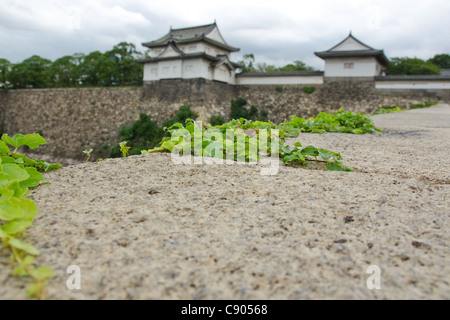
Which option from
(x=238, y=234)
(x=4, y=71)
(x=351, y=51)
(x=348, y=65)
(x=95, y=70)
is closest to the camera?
(x=238, y=234)

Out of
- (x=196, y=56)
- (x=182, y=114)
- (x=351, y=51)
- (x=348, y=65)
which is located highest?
(x=351, y=51)

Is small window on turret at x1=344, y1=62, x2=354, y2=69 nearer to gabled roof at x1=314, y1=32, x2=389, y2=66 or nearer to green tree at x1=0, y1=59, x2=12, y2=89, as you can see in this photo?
gabled roof at x1=314, y1=32, x2=389, y2=66

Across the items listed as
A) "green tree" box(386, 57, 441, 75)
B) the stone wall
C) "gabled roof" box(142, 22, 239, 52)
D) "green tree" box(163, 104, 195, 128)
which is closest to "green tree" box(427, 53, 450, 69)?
"green tree" box(386, 57, 441, 75)

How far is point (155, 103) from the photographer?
14.2m

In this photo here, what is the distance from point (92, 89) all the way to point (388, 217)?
54.3ft

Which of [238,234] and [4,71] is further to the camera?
[4,71]

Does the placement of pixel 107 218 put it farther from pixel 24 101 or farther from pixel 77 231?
pixel 24 101

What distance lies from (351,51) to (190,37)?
741cm

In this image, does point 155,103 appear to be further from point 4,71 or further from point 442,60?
point 442,60

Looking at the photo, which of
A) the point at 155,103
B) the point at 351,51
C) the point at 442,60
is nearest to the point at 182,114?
the point at 155,103

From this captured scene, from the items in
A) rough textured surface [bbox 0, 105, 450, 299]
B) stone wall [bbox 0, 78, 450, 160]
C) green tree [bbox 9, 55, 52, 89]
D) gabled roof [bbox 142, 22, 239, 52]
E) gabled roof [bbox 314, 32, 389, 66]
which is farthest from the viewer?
green tree [bbox 9, 55, 52, 89]

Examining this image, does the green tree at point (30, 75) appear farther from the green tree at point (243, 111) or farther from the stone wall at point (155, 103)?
the green tree at point (243, 111)

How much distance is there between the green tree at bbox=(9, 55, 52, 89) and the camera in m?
19.2

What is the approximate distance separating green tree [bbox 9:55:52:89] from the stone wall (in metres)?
1.19
